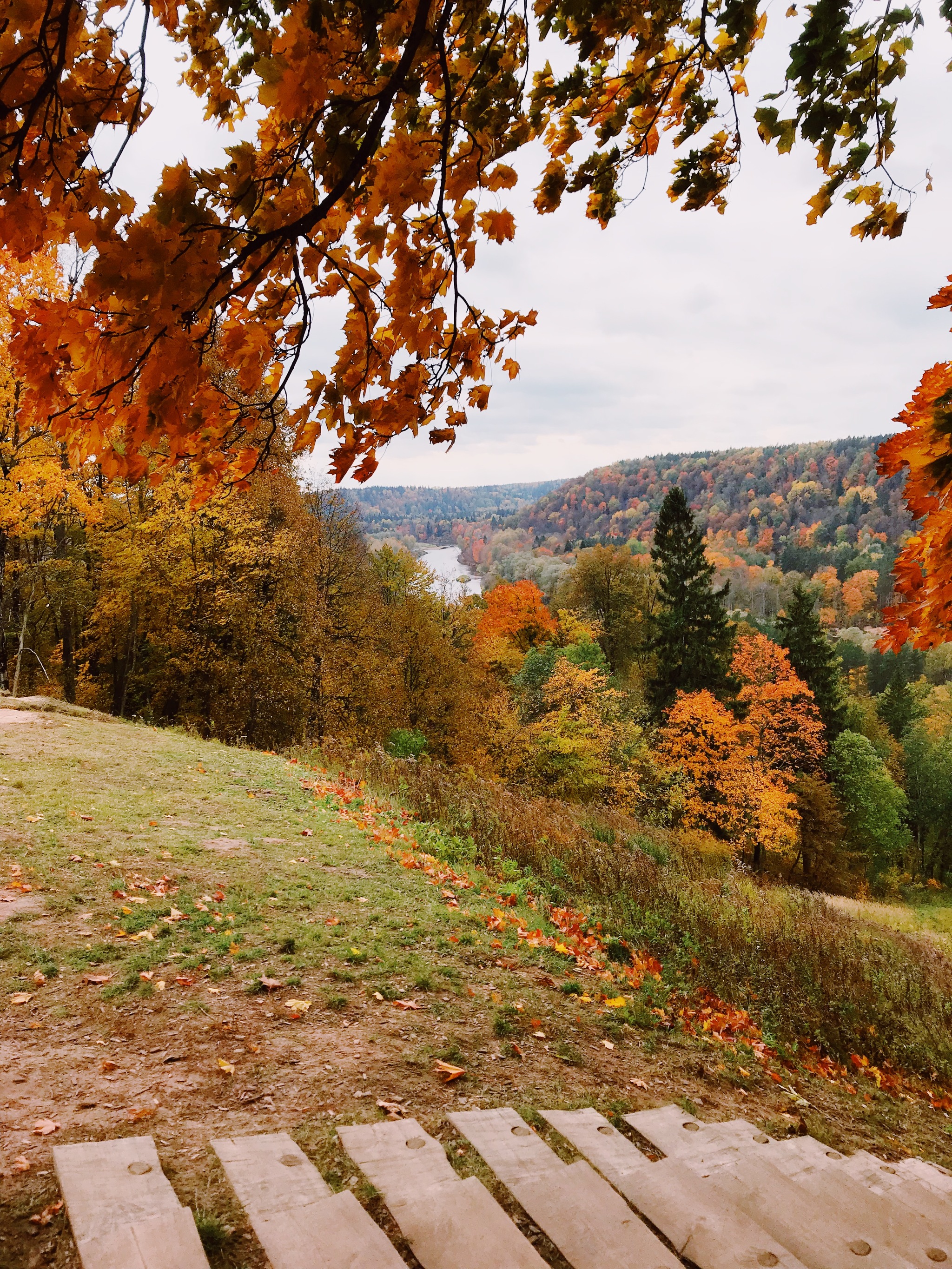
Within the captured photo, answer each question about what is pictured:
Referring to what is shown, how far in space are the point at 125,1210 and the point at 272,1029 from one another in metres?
1.63

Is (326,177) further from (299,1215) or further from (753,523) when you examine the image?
(753,523)

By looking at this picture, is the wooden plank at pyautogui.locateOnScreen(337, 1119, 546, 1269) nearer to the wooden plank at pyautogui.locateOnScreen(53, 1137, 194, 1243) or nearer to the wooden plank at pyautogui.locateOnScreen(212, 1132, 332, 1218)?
the wooden plank at pyautogui.locateOnScreen(212, 1132, 332, 1218)

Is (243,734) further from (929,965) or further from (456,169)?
(456,169)

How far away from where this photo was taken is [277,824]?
773 cm

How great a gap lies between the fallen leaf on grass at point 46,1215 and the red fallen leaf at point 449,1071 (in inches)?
62.2

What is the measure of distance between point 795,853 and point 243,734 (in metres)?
27.2

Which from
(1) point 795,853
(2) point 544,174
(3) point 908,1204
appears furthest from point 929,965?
(1) point 795,853

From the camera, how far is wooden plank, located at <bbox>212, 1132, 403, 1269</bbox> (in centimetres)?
172

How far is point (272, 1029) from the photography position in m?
3.39

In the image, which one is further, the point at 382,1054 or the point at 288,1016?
the point at 288,1016

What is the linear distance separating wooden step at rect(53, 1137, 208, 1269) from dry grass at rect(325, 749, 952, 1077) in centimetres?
398

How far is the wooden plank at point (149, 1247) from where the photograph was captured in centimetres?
164

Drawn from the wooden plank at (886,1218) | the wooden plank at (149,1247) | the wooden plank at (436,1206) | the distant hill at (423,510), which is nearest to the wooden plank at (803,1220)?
the wooden plank at (886,1218)

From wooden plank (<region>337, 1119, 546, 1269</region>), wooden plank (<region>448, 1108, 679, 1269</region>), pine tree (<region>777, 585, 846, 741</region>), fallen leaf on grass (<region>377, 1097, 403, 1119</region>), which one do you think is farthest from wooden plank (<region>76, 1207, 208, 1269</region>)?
pine tree (<region>777, 585, 846, 741</region>)
